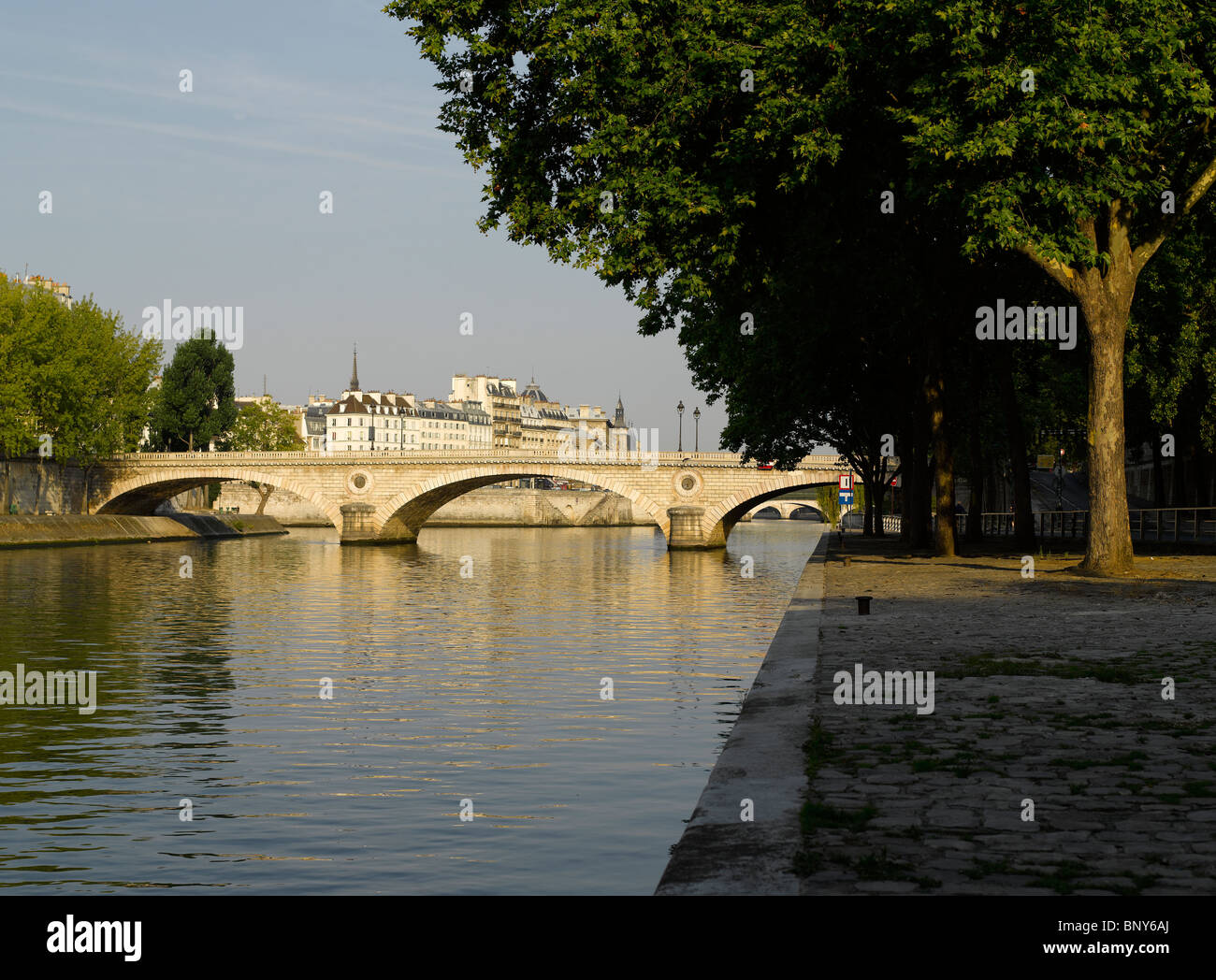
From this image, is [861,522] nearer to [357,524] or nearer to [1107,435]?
[357,524]

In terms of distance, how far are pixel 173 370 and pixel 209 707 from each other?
93887 millimetres

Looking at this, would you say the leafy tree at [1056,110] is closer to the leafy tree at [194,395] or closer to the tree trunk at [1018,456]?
the tree trunk at [1018,456]

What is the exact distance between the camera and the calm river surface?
8633 millimetres

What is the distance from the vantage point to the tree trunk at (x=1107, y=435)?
25062 millimetres

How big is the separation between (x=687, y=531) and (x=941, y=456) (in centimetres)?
4093

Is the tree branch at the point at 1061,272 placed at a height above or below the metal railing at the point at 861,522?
above

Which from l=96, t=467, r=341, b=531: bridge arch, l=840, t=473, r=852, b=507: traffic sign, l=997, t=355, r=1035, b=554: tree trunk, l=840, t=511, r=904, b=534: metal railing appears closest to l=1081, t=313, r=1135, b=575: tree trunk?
l=997, t=355, r=1035, b=554: tree trunk

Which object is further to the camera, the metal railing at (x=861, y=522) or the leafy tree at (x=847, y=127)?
the metal railing at (x=861, y=522)

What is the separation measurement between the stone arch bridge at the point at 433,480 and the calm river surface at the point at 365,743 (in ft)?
151

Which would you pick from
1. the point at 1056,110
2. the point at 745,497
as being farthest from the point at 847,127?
the point at 745,497

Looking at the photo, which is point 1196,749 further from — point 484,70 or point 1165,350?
point 1165,350

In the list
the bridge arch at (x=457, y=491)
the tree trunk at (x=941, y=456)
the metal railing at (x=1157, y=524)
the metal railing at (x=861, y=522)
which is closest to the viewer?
the tree trunk at (x=941, y=456)

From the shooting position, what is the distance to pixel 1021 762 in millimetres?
8789

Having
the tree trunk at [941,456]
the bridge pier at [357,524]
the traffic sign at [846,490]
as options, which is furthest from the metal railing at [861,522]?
the bridge pier at [357,524]
